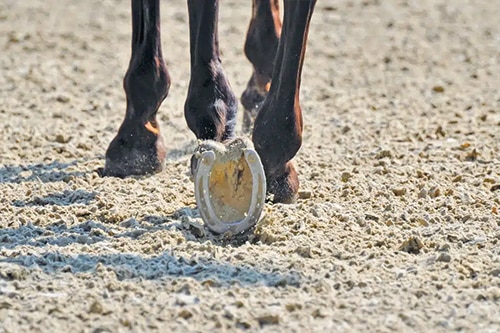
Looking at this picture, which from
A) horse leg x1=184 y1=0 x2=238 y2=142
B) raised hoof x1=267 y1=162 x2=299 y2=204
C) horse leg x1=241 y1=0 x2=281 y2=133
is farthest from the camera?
horse leg x1=241 y1=0 x2=281 y2=133

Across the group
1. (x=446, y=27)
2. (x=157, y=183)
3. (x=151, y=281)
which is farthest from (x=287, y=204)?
(x=446, y=27)

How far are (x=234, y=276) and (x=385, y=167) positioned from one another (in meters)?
1.82

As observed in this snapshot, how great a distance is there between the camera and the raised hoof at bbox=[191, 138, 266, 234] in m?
4.49

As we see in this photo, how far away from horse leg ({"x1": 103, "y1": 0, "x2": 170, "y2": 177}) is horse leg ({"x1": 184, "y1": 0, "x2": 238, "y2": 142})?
0.53 m

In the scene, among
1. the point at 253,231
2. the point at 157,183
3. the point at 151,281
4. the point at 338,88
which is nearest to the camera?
the point at 151,281

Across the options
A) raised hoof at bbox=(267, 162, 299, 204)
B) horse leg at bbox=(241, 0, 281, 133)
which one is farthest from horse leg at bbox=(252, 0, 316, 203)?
horse leg at bbox=(241, 0, 281, 133)

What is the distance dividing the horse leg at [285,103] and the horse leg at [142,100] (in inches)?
37.7

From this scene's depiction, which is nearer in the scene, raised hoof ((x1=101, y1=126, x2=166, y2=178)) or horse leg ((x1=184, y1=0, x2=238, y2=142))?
horse leg ((x1=184, y1=0, x2=238, y2=142))

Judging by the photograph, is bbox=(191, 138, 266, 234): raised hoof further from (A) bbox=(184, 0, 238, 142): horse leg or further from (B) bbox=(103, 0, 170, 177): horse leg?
(B) bbox=(103, 0, 170, 177): horse leg

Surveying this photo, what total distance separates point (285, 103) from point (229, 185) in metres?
0.42

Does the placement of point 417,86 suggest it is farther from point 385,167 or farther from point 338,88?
point 385,167

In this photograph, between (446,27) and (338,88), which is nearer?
(338,88)

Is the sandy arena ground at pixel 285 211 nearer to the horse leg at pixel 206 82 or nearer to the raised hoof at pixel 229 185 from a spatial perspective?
the raised hoof at pixel 229 185

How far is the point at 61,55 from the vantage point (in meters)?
8.70
